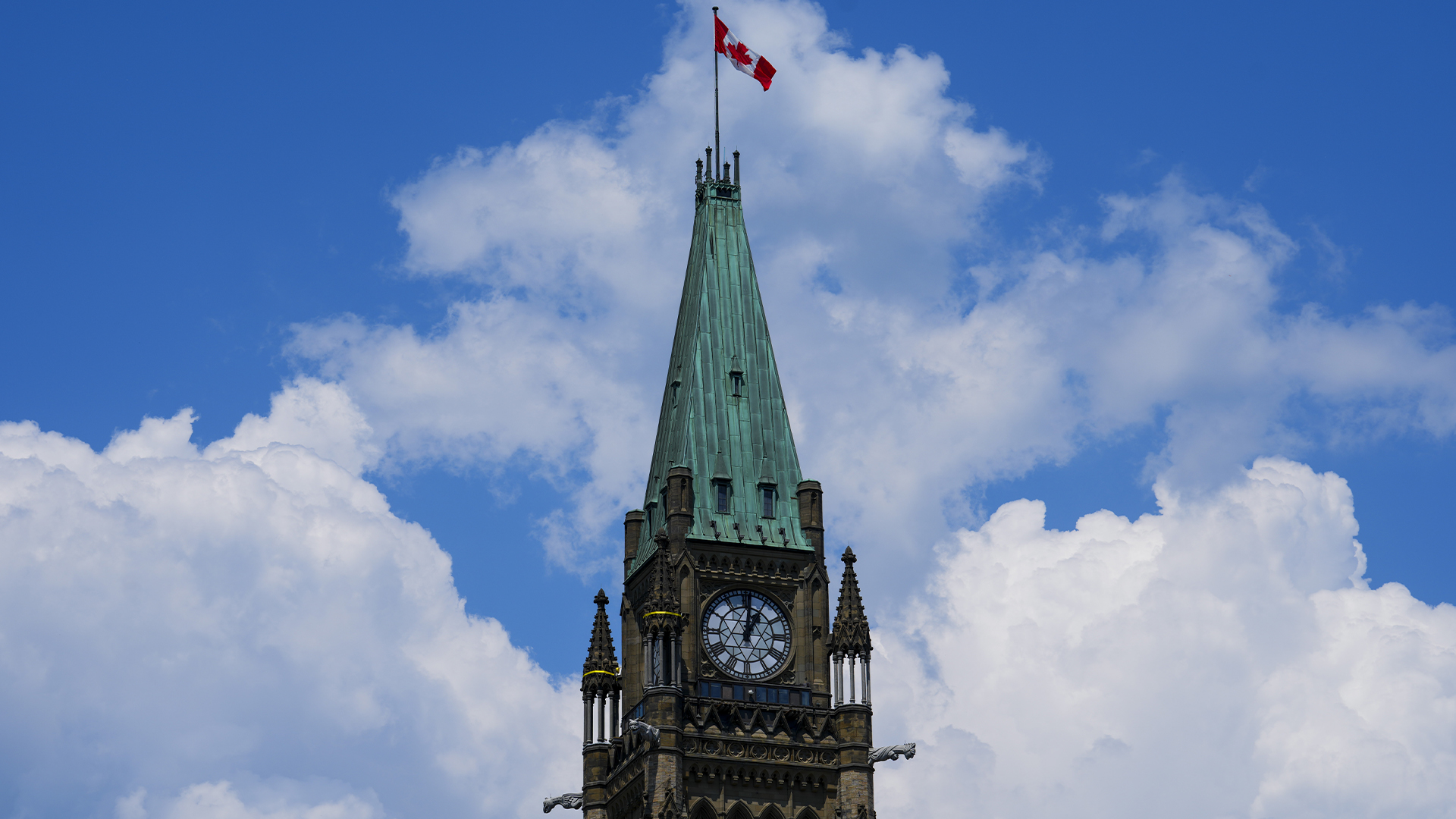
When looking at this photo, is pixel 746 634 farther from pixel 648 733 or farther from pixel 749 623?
pixel 648 733

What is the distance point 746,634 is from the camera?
13225 cm

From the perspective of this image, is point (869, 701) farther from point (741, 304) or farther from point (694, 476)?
point (741, 304)

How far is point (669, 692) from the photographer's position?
128 m

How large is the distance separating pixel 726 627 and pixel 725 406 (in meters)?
11.8

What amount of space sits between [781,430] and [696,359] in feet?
17.9

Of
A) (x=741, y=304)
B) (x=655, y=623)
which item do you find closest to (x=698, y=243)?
(x=741, y=304)

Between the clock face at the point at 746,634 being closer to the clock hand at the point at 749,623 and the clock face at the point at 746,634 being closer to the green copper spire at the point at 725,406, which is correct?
the clock hand at the point at 749,623

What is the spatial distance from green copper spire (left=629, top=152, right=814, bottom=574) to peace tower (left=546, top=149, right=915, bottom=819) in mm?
80

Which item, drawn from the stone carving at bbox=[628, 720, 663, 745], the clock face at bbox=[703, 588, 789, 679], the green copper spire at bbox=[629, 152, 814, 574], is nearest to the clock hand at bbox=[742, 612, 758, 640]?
the clock face at bbox=[703, 588, 789, 679]

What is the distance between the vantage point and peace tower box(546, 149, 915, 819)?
128 meters

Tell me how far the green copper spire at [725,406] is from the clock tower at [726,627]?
82 millimetres

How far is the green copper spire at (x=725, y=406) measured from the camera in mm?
135125

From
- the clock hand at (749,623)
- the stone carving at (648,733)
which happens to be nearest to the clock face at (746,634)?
the clock hand at (749,623)

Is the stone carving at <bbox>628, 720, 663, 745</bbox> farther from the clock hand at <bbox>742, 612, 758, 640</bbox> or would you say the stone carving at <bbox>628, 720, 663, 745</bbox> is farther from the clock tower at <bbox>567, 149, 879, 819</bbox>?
the clock hand at <bbox>742, 612, 758, 640</bbox>
